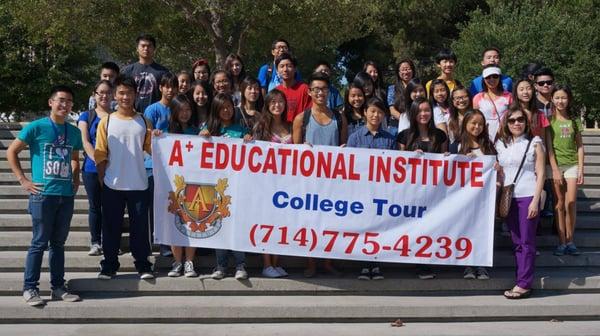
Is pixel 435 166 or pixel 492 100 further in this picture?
pixel 492 100

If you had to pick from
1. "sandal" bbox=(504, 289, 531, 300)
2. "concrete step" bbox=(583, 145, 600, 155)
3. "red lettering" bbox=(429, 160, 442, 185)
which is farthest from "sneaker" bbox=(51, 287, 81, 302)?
"concrete step" bbox=(583, 145, 600, 155)

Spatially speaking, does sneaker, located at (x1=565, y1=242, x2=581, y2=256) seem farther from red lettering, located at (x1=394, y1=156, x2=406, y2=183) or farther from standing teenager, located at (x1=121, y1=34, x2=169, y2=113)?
standing teenager, located at (x1=121, y1=34, x2=169, y2=113)

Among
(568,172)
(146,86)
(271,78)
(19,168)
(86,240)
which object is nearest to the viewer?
(19,168)

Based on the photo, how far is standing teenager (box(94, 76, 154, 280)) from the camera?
6809 millimetres

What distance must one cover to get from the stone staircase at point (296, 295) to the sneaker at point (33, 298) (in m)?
0.06

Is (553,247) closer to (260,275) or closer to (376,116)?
→ (376,116)

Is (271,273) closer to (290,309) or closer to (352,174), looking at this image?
(290,309)

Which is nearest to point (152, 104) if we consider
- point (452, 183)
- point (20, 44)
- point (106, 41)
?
point (452, 183)

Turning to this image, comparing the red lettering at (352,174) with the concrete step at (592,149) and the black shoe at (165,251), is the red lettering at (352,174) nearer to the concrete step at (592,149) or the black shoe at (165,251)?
the black shoe at (165,251)

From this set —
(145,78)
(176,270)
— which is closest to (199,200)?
(176,270)

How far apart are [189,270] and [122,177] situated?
42.8 inches

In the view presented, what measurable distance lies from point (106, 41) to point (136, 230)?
15.3 meters

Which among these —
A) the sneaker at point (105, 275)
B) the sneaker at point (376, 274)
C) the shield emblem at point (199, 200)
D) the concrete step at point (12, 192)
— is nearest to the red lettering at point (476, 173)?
the sneaker at point (376, 274)

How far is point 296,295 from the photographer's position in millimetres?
6930
